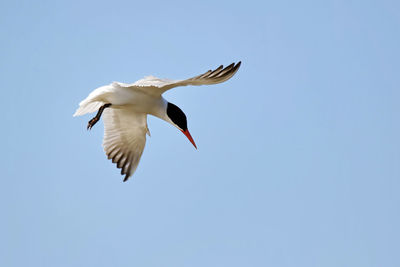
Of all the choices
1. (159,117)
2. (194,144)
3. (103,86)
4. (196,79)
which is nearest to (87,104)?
(103,86)

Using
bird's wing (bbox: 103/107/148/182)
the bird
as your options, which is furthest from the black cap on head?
bird's wing (bbox: 103/107/148/182)

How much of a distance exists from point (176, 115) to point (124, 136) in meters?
1.10

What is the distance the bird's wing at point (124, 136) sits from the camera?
348 inches

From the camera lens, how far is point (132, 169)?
28.7 feet

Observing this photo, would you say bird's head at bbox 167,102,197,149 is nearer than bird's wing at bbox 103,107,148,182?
Yes

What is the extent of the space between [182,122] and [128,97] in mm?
797

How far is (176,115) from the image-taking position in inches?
324

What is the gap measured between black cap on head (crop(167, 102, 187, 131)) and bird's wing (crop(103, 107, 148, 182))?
68cm

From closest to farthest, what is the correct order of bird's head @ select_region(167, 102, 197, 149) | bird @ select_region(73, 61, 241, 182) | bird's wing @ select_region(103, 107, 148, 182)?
bird @ select_region(73, 61, 241, 182) < bird's head @ select_region(167, 102, 197, 149) < bird's wing @ select_region(103, 107, 148, 182)

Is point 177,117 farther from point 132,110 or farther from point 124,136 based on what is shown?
point 124,136

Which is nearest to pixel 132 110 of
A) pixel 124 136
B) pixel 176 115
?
pixel 124 136

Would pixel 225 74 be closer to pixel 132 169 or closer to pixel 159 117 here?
pixel 159 117

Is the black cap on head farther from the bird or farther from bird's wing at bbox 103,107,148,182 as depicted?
bird's wing at bbox 103,107,148,182

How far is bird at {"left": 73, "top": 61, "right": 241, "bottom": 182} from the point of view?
679cm
